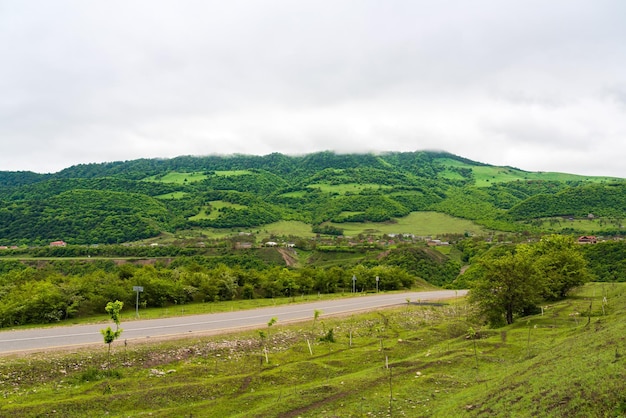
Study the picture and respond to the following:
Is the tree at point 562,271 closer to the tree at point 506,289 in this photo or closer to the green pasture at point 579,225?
the tree at point 506,289

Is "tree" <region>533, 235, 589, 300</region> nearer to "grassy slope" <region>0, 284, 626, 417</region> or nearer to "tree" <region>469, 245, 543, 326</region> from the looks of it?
"tree" <region>469, 245, 543, 326</region>

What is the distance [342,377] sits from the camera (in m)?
25.7

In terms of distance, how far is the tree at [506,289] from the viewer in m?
41.1

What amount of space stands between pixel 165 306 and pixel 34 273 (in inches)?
1024

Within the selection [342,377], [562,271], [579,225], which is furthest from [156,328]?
[579,225]

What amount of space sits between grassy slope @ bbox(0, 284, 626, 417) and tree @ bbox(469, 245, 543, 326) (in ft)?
11.8

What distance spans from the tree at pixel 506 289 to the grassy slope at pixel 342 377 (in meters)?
3.59

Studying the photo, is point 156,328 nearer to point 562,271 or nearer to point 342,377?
point 342,377

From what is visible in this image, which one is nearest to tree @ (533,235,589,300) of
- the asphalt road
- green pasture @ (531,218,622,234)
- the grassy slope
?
the grassy slope

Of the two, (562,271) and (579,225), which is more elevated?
(579,225)

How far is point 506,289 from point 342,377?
79.0 ft

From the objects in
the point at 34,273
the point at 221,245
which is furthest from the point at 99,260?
the point at 34,273

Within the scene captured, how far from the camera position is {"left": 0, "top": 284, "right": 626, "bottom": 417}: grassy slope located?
16.1 m

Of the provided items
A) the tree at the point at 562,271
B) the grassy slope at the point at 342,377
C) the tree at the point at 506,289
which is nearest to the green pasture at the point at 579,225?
the tree at the point at 562,271
